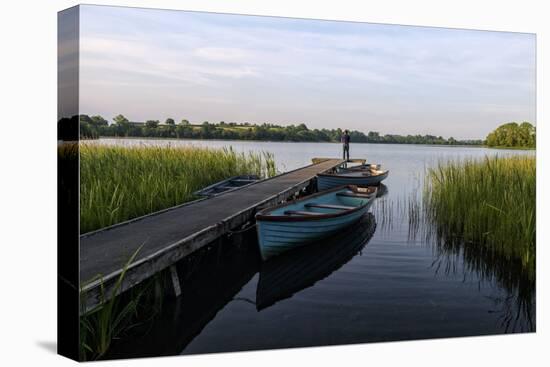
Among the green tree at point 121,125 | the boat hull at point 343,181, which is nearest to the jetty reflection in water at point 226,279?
the boat hull at point 343,181

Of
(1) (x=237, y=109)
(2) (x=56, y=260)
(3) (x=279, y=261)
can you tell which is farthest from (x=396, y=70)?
(2) (x=56, y=260)

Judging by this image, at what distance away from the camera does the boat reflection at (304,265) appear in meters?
5.48

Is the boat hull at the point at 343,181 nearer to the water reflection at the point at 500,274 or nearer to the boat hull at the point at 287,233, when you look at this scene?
the boat hull at the point at 287,233

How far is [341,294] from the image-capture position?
5320 millimetres

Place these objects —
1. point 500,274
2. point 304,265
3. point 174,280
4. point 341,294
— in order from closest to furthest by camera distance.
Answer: point 174,280 < point 341,294 < point 500,274 < point 304,265

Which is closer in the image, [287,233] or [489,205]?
[489,205]

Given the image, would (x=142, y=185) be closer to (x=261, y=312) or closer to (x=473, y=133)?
(x=261, y=312)

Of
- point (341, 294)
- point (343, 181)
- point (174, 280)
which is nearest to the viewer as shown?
point (174, 280)

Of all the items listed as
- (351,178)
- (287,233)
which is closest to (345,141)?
(287,233)

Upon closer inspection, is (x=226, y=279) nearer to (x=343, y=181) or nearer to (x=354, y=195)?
(x=354, y=195)

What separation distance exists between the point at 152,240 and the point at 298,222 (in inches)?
78.6

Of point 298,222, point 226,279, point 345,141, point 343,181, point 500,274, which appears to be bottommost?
point 226,279

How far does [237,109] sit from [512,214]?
2.84 m

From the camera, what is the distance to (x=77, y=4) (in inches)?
153
